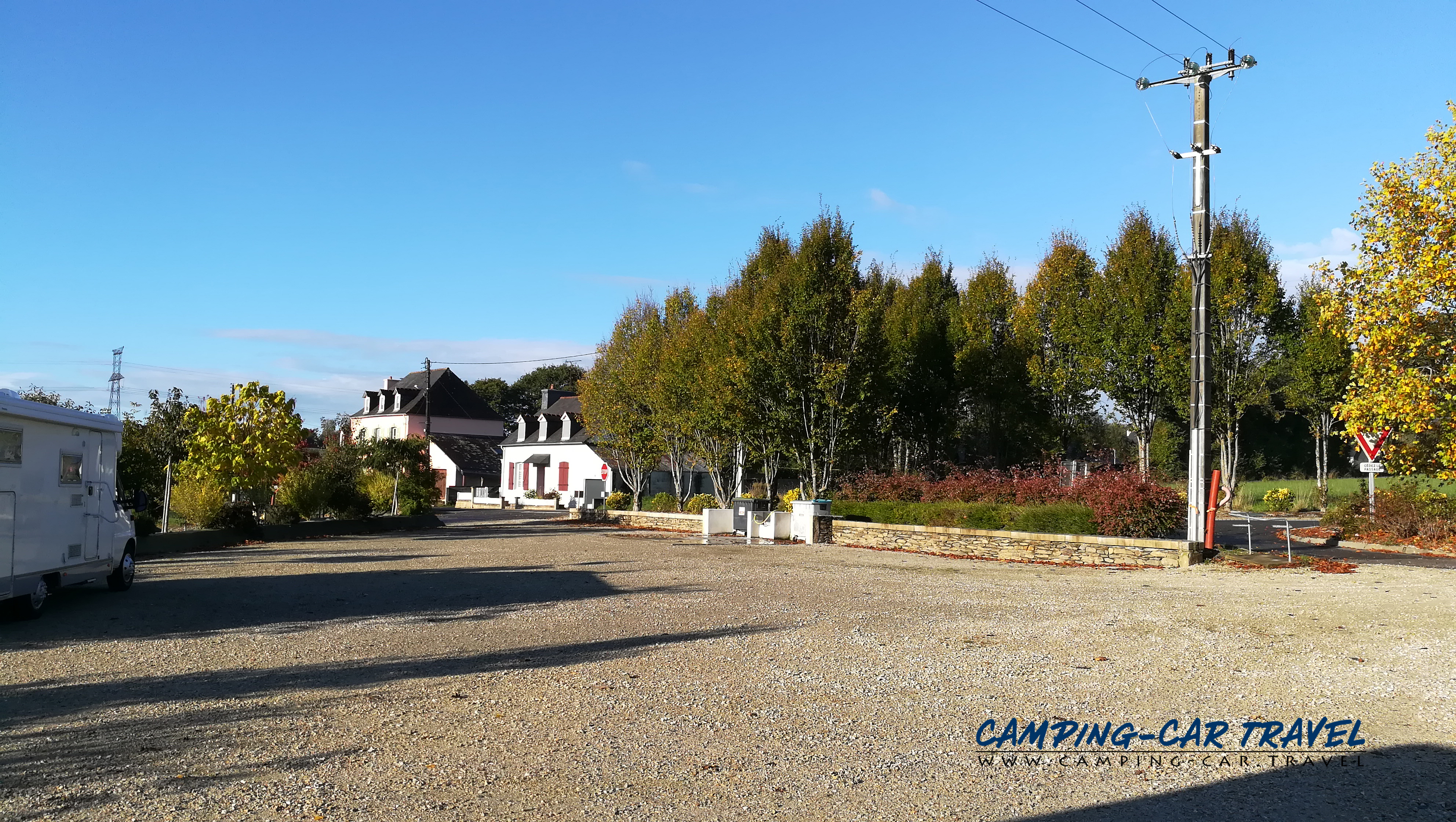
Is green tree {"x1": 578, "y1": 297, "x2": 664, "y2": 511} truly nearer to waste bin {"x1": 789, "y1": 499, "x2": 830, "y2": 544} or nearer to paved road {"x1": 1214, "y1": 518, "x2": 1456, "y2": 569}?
waste bin {"x1": 789, "y1": 499, "x2": 830, "y2": 544}

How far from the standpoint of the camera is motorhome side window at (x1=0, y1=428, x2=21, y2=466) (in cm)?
1002

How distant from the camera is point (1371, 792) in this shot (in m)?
5.12

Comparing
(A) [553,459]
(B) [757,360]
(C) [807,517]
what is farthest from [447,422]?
(C) [807,517]

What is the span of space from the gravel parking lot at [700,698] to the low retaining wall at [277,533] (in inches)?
240

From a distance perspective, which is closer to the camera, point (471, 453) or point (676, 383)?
point (676, 383)

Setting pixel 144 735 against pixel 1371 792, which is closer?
pixel 1371 792

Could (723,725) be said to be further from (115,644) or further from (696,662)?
(115,644)

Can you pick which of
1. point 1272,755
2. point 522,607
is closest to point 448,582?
point 522,607

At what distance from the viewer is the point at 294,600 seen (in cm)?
1261

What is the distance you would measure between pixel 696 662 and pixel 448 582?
7.24 m

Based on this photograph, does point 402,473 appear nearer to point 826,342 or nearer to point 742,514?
point 742,514

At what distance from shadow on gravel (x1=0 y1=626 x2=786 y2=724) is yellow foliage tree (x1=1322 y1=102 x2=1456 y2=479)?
15.9 metres

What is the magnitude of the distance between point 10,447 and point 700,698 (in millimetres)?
7863

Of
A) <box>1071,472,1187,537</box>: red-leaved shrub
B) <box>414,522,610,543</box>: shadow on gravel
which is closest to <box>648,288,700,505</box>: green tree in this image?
<box>414,522,610,543</box>: shadow on gravel
